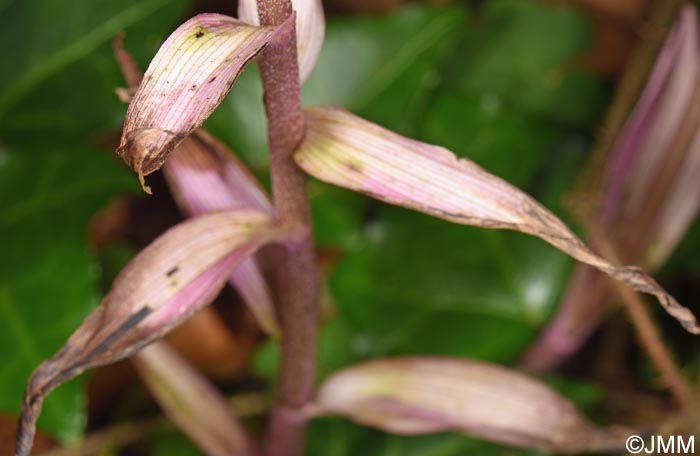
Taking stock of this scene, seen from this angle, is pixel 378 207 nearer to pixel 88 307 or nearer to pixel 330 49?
pixel 330 49

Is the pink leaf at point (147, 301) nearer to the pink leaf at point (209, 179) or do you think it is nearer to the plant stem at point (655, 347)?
the pink leaf at point (209, 179)

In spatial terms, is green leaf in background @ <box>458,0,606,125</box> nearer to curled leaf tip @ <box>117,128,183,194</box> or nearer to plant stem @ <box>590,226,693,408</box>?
plant stem @ <box>590,226,693,408</box>

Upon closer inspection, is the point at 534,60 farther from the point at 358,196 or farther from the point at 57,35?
the point at 57,35

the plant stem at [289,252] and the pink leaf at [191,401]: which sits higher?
the plant stem at [289,252]

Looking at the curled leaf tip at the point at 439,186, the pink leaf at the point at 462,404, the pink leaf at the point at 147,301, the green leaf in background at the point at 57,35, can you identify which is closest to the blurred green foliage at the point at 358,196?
the green leaf in background at the point at 57,35

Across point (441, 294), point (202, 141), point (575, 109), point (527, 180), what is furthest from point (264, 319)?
point (575, 109)

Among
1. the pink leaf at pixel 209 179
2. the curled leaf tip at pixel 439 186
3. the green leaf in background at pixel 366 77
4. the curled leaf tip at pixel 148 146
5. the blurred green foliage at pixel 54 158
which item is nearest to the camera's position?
the curled leaf tip at pixel 148 146

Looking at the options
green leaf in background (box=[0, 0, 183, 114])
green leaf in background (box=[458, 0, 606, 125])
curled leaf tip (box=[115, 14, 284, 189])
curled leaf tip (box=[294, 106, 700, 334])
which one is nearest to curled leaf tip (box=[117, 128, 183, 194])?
curled leaf tip (box=[115, 14, 284, 189])
